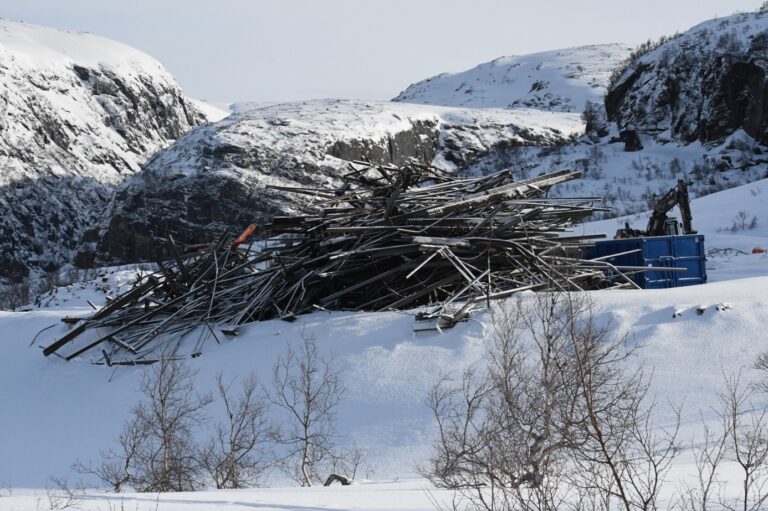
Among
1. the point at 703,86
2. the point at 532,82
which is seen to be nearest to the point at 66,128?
the point at 532,82

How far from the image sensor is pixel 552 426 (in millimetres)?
7699

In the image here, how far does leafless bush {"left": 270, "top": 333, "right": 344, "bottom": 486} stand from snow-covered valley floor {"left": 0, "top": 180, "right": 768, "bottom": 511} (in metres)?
0.22

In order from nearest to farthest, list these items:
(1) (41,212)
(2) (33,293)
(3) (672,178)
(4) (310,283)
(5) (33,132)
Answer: (4) (310,283)
(2) (33,293)
(3) (672,178)
(1) (41,212)
(5) (33,132)

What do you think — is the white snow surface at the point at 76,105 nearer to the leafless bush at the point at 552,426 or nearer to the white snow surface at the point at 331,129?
the white snow surface at the point at 331,129

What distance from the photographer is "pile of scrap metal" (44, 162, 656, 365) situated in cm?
1510

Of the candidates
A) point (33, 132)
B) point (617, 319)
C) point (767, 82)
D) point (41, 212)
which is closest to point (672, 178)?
point (767, 82)

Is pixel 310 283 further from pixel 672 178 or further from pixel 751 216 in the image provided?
pixel 672 178

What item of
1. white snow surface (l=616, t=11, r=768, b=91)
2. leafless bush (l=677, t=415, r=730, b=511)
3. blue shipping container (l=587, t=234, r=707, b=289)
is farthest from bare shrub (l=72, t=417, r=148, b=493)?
white snow surface (l=616, t=11, r=768, b=91)

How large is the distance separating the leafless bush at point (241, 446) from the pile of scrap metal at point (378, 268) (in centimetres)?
271

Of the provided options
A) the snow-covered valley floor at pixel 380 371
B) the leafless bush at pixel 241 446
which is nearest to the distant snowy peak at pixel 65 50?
the snow-covered valley floor at pixel 380 371

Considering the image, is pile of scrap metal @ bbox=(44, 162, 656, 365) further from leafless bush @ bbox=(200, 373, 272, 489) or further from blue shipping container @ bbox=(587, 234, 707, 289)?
Answer: leafless bush @ bbox=(200, 373, 272, 489)

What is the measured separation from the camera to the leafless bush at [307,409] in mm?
11195

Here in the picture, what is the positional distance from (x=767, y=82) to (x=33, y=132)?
174ft

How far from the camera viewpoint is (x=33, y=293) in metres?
34.6
